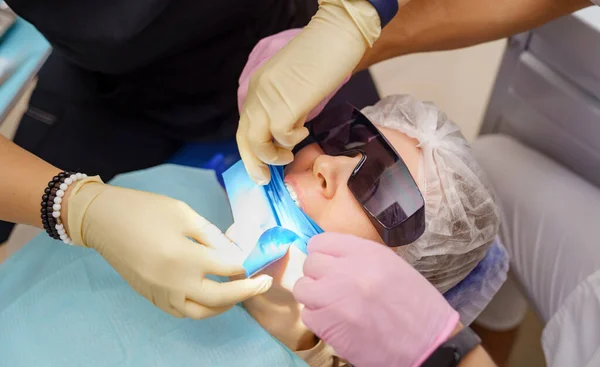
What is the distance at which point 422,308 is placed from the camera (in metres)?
0.84

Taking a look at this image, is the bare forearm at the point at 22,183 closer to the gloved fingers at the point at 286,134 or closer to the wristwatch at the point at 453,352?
the gloved fingers at the point at 286,134

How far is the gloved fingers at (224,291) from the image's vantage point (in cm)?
91

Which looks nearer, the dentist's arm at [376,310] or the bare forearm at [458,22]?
the dentist's arm at [376,310]

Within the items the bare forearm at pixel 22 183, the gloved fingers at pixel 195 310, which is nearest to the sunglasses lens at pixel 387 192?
the gloved fingers at pixel 195 310

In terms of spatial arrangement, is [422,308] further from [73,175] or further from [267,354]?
[73,175]

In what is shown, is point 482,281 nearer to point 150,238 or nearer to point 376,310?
point 376,310

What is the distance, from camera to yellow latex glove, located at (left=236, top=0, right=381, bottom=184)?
938 mm

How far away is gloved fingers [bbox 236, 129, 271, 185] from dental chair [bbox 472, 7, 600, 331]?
0.70 meters

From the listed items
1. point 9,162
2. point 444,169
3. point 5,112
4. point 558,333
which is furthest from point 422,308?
point 5,112

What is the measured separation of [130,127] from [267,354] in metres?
0.78

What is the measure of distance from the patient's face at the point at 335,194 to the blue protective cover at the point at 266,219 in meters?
0.04

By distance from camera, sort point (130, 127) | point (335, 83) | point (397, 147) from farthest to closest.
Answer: point (130, 127) → point (397, 147) → point (335, 83)

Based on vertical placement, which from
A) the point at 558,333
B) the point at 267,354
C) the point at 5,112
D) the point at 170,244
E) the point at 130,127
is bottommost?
the point at 558,333

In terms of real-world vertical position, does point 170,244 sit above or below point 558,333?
above
